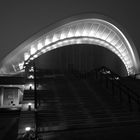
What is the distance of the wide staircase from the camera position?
464 cm

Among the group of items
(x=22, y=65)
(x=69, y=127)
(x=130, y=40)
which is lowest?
(x=69, y=127)

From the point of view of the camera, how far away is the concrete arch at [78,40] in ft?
51.1

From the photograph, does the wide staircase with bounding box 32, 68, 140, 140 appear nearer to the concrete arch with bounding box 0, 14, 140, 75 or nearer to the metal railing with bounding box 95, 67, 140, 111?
the metal railing with bounding box 95, 67, 140, 111

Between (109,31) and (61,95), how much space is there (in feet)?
42.5

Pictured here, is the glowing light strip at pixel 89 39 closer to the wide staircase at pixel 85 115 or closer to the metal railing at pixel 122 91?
the metal railing at pixel 122 91

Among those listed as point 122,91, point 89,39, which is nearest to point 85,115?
point 122,91

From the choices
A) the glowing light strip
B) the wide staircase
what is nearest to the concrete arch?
the glowing light strip

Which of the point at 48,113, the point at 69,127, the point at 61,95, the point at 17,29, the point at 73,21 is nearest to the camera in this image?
the point at 69,127

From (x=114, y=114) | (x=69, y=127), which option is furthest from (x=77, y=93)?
(x=69, y=127)

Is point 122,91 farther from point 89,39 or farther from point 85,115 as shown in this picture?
point 89,39

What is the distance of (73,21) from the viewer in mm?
16078

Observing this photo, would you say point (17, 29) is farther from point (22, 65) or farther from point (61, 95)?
point (61, 95)

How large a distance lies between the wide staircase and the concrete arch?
27.7ft

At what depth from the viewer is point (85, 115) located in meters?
5.80
